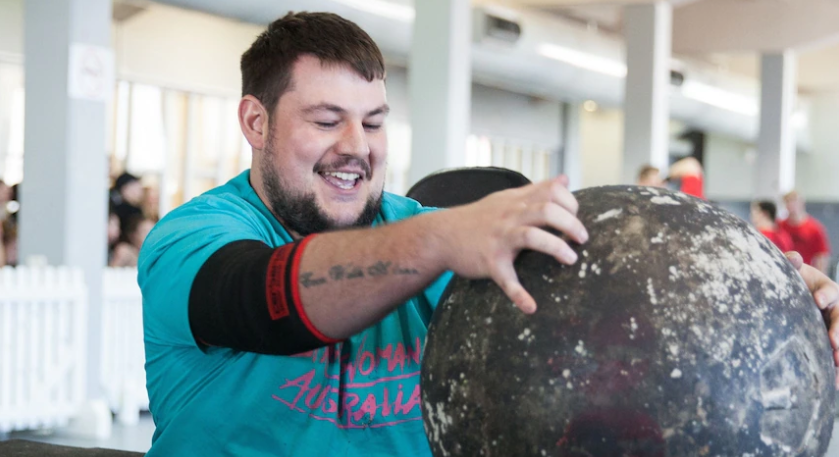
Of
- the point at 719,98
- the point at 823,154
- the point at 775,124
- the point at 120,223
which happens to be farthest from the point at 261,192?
the point at 823,154

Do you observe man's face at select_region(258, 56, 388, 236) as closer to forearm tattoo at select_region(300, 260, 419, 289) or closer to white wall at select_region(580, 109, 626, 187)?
forearm tattoo at select_region(300, 260, 419, 289)

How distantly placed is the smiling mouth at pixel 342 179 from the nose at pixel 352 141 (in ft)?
0.21

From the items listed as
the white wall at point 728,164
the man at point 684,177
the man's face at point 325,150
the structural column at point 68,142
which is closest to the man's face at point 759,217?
the man at point 684,177

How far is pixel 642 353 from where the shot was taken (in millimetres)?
1296

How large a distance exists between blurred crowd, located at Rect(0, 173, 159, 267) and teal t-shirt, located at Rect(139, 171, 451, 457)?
6302 millimetres

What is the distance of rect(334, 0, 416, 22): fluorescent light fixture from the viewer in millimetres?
9773

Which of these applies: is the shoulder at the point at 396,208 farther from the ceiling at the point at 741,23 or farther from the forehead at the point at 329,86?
the ceiling at the point at 741,23

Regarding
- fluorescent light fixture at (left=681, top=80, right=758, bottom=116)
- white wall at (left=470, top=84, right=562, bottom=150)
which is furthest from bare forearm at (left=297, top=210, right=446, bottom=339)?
fluorescent light fixture at (left=681, top=80, right=758, bottom=116)

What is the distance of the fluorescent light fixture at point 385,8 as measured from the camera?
977 cm

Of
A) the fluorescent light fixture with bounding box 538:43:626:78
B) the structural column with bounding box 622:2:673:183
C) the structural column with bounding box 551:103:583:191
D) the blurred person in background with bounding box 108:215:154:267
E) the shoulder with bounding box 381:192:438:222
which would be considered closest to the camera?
the shoulder with bounding box 381:192:438:222

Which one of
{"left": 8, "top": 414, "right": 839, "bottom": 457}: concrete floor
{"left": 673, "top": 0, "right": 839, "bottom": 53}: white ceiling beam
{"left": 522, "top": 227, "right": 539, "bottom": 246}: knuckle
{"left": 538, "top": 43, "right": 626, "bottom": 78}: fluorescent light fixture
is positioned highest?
{"left": 673, "top": 0, "right": 839, "bottom": 53}: white ceiling beam

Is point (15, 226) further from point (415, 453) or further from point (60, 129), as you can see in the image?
point (415, 453)

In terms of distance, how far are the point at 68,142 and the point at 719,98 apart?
1484 cm

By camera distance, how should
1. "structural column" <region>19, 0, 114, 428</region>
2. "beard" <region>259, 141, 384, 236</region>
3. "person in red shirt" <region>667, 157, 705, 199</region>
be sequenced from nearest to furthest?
"beard" <region>259, 141, 384, 236</region>
"structural column" <region>19, 0, 114, 428</region>
"person in red shirt" <region>667, 157, 705, 199</region>
